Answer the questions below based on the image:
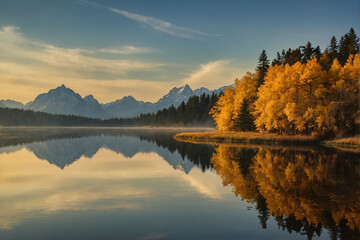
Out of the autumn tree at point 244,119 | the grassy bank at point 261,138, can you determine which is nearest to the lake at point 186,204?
the grassy bank at point 261,138

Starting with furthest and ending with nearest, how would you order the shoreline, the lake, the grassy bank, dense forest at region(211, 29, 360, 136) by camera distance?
1. the grassy bank
2. dense forest at region(211, 29, 360, 136)
3. the shoreline
4. the lake

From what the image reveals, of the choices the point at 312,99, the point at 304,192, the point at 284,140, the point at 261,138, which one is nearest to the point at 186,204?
the point at 304,192

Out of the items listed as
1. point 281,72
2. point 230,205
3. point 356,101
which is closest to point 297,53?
point 281,72

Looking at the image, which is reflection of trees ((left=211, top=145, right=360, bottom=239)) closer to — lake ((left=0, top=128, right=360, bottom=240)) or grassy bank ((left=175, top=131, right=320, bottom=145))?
lake ((left=0, top=128, right=360, bottom=240))

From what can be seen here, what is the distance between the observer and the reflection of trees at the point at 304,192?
38.0ft

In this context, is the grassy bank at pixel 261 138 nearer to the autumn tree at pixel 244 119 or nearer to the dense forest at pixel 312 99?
the dense forest at pixel 312 99

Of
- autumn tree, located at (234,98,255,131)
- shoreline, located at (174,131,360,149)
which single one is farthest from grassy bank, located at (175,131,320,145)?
autumn tree, located at (234,98,255,131)

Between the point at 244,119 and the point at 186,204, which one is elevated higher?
the point at 244,119

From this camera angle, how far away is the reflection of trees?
11.6 m

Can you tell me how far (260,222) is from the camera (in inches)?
471

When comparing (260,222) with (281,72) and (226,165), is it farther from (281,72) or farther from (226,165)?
(281,72)

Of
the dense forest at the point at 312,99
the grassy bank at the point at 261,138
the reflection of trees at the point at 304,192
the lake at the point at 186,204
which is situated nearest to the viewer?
the lake at the point at 186,204

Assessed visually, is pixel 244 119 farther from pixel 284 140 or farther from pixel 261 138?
pixel 284 140

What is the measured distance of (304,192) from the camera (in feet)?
53.7
